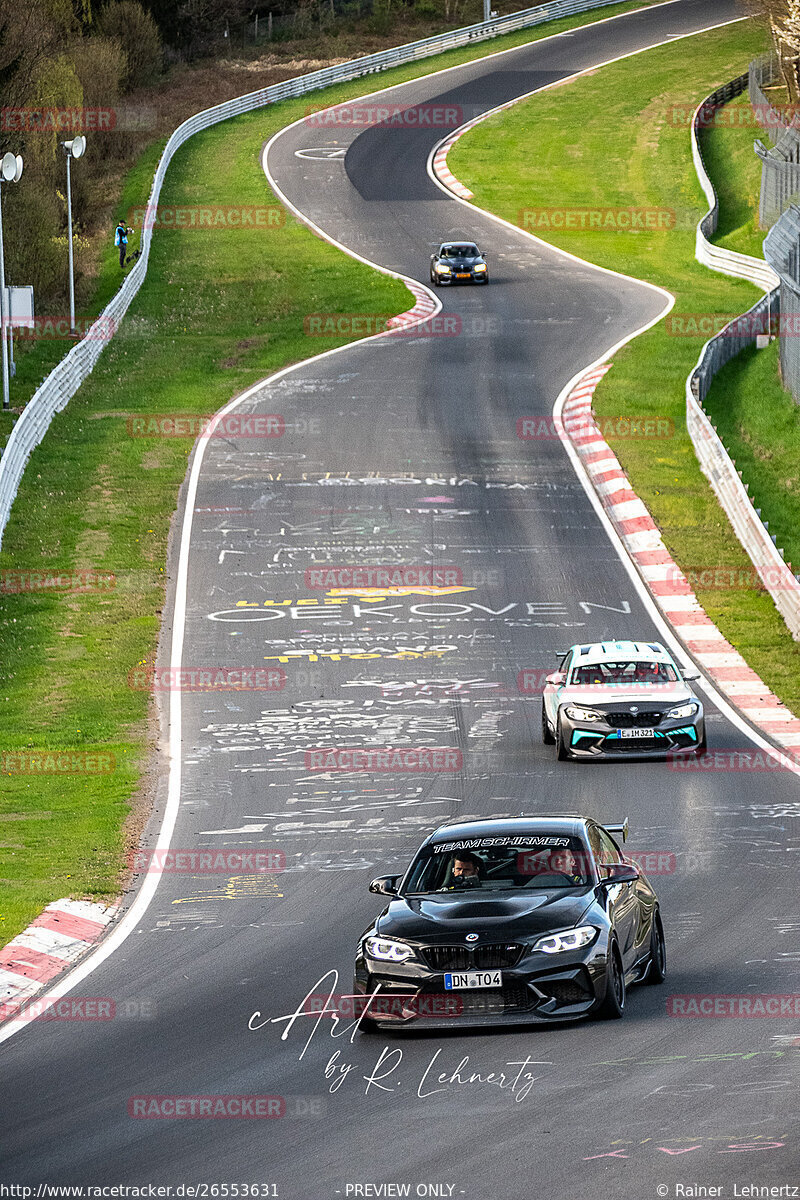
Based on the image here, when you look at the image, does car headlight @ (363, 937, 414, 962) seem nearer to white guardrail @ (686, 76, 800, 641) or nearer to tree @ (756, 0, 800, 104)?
white guardrail @ (686, 76, 800, 641)

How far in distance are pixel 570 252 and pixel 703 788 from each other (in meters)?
47.4

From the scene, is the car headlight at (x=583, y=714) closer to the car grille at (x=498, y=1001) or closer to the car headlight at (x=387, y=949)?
the car headlight at (x=387, y=949)

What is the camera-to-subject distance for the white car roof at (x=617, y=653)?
22.2m

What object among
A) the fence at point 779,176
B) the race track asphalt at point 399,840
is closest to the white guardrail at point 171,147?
the race track asphalt at point 399,840

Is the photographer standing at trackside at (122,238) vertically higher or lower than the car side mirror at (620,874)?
lower

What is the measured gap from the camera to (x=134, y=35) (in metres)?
93.1

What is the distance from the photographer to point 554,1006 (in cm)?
1084

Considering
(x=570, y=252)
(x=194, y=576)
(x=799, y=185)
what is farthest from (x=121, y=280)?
(x=194, y=576)

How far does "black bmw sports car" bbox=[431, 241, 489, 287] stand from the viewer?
57.4 metres

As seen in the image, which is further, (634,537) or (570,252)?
(570,252)

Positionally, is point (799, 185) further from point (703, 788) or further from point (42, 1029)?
point (42, 1029)

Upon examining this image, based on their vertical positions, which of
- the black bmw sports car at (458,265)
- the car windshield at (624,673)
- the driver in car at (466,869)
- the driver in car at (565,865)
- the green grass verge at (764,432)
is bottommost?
the green grass verge at (764,432)

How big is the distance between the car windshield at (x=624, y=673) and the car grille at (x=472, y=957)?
35.8 ft

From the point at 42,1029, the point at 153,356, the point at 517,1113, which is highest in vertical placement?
the point at 517,1113
